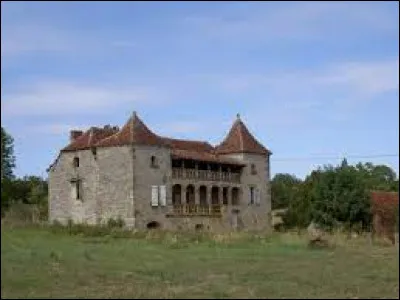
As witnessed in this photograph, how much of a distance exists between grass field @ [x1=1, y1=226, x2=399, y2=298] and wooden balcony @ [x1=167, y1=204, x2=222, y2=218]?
3475 cm

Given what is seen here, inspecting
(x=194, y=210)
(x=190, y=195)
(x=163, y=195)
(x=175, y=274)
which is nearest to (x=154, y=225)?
(x=163, y=195)

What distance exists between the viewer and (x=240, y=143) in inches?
2739

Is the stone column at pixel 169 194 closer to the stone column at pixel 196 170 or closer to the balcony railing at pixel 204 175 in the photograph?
the balcony railing at pixel 204 175

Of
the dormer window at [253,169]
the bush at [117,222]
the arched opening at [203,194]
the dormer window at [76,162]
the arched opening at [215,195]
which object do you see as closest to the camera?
the bush at [117,222]

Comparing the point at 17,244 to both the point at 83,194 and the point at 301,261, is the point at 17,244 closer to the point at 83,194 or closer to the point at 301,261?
the point at 301,261

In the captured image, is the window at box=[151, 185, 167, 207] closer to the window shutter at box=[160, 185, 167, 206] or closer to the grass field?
the window shutter at box=[160, 185, 167, 206]

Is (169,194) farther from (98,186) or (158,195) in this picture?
(98,186)

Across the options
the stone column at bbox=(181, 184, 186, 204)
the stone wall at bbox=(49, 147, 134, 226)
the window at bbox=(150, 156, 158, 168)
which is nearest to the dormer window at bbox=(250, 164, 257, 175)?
the stone column at bbox=(181, 184, 186, 204)

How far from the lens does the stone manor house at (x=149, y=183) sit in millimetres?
56938

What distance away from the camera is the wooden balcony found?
59.9 metres

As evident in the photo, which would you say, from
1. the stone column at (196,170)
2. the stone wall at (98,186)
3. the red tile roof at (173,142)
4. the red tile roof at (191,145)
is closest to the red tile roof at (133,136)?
the red tile roof at (173,142)

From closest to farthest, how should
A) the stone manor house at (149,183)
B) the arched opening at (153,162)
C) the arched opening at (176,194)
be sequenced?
the stone manor house at (149,183) → the arched opening at (153,162) → the arched opening at (176,194)

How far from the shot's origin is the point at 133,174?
56.3 metres

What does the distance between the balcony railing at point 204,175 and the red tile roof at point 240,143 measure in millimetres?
2489
